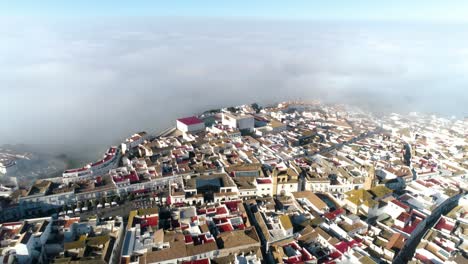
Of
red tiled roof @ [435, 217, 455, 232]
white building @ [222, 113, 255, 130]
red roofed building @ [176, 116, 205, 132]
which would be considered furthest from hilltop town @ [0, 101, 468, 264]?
red roofed building @ [176, 116, 205, 132]

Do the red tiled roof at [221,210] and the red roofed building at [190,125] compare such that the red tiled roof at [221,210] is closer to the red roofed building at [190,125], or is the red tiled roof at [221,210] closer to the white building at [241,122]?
the white building at [241,122]

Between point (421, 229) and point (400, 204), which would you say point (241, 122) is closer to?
point (400, 204)

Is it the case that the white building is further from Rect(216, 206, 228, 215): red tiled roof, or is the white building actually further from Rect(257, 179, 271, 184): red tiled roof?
Rect(216, 206, 228, 215): red tiled roof

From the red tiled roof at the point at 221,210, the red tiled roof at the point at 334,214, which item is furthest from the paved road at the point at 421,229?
the red tiled roof at the point at 221,210

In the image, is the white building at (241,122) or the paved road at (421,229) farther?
the white building at (241,122)

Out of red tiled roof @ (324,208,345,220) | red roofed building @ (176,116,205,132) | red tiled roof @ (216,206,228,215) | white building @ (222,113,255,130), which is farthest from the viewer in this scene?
white building @ (222,113,255,130)

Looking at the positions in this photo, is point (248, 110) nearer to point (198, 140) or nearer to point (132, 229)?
point (198, 140)

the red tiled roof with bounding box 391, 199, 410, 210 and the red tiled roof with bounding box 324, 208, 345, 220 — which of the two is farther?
the red tiled roof with bounding box 391, 199, 410, 210

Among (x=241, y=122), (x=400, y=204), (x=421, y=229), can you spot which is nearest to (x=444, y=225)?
(x=421, y=229)

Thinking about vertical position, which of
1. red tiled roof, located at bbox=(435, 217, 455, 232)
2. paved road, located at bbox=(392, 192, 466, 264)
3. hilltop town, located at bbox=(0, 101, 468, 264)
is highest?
hilltop town, located at bbox=(0, 101, 468, 264)
